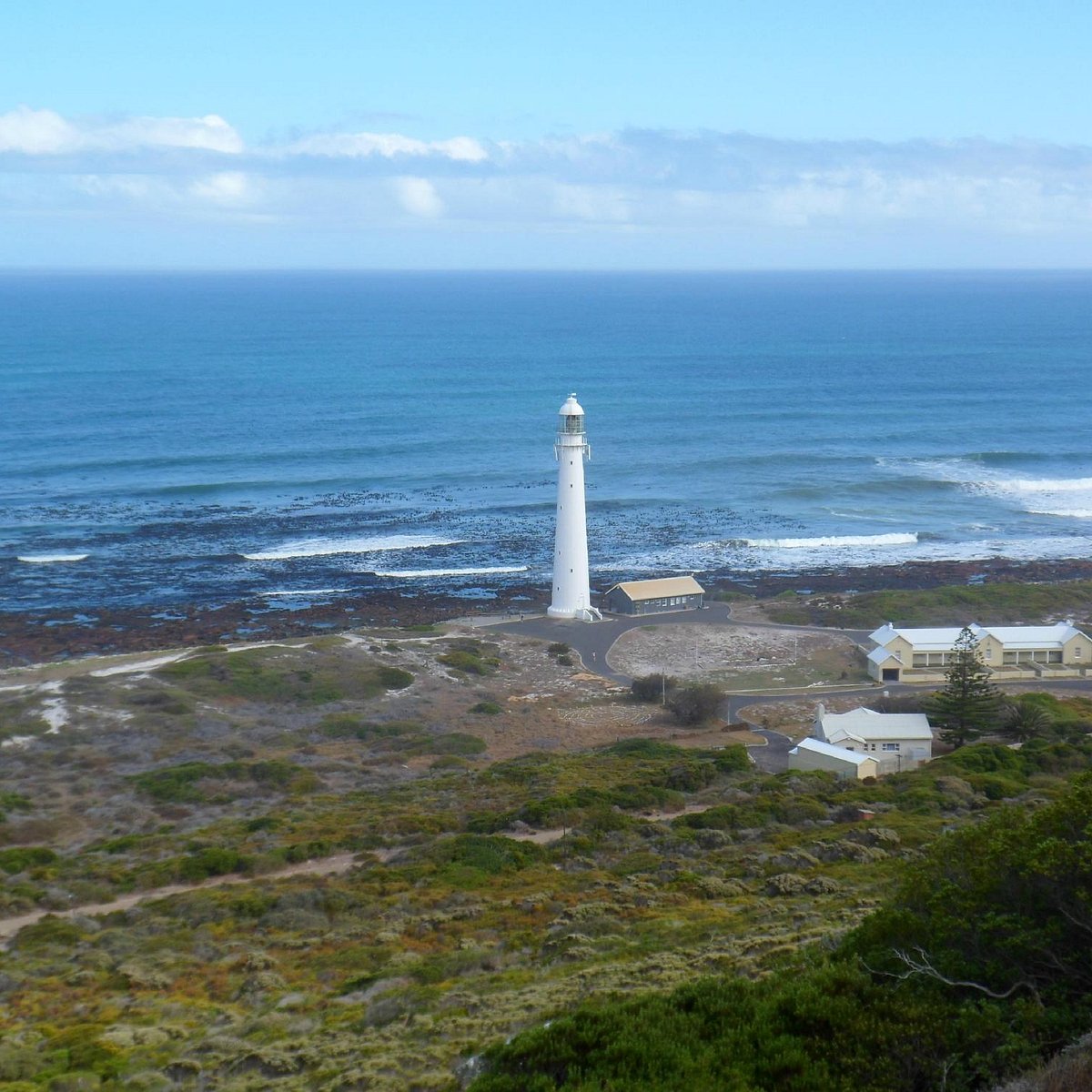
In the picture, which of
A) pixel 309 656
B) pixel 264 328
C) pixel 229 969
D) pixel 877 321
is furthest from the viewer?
pixel 877 321

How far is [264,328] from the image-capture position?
15175 centimetres

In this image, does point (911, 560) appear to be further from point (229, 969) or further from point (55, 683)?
point (229, 969)

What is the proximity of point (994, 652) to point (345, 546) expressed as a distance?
2736cm

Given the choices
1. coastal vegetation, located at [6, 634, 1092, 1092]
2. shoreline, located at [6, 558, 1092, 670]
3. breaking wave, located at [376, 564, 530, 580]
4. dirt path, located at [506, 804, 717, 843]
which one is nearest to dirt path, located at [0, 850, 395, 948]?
coastal vegetation, located at [6, 634, 1092, 1092]

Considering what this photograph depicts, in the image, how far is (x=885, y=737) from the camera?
1036 inches

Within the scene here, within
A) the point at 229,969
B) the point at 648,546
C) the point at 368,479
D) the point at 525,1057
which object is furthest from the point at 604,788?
the point at 368,479

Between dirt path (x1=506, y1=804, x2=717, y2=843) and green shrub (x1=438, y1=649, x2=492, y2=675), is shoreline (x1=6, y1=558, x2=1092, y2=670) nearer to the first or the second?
green shrub (x1=438, y1=649, x2=492, y2=675)

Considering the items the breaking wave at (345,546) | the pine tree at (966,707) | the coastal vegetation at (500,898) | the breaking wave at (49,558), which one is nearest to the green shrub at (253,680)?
the coastal vegetation at (500,898)

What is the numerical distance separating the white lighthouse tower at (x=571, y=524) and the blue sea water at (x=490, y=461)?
801cm

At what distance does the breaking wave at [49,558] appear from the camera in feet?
156

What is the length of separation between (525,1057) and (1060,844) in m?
4.85

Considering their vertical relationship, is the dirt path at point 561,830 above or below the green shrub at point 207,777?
above

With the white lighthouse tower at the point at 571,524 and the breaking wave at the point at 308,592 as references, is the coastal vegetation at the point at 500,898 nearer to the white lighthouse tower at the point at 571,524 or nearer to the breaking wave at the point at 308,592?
the white lighthouse tower at the point at 571,524

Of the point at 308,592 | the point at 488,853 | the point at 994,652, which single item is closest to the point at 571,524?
the point at 308,592
